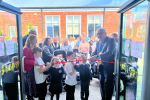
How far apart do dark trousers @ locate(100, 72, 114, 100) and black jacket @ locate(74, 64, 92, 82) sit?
245 mm

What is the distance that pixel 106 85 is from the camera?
82.3 inches

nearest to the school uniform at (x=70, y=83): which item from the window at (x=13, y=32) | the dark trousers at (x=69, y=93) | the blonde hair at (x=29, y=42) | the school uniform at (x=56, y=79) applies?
the dark trousers at (x=69, y=93)

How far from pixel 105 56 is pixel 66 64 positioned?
73cm

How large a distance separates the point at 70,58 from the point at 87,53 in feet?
1.06

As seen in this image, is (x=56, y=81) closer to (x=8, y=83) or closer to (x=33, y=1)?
(x=8, y=83)

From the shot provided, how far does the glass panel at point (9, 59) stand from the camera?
1.78m

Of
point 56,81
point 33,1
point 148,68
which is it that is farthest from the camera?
point 56,81

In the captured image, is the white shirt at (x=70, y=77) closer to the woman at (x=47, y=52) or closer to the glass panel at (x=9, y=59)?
the woman at (x=47, y=52)

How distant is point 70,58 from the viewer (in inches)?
79.2

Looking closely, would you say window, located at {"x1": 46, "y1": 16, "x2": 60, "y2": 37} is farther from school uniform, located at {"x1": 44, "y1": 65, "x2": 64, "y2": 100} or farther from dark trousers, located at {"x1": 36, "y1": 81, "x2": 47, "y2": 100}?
dark trousers, located at {"x1": 36, "y1": 81, "x2": 47, "y2": 100}

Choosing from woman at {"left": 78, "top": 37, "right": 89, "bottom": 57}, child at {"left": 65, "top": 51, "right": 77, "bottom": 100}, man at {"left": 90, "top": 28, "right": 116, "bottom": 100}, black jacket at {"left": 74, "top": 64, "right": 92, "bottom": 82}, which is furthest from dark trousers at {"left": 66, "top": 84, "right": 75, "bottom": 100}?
woman at {"left": 78, "top": 37, "right": 89, "bottom": 57}

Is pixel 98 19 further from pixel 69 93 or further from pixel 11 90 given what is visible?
pixel 11 90

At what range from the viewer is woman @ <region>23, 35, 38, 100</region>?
1990 millimetres

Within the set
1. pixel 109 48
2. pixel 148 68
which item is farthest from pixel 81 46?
pixel 148 68
